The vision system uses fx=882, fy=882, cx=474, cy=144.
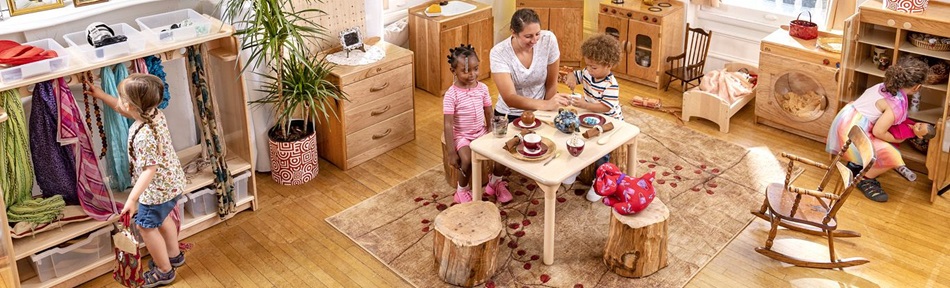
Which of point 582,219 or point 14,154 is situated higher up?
point 14,154

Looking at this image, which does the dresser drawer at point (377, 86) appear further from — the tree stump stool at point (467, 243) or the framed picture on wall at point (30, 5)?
the framed picture on wall at point (30, 5)

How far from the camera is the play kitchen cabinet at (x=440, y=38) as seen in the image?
677 cm

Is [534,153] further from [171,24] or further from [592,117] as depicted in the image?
[171,24]

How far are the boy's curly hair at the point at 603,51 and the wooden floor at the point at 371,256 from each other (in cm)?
120

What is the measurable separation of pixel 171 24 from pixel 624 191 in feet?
8.39

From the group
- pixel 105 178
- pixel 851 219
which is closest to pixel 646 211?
pixel 851 219

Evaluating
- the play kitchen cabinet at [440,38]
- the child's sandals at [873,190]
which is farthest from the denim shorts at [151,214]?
the child's sandals at [873,190]

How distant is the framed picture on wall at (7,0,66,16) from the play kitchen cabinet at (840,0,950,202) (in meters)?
4.52

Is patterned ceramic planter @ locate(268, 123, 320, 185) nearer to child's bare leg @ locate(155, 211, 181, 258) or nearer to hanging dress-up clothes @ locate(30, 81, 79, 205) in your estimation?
child's bare leg @ locate(155, 211, 181, 258)

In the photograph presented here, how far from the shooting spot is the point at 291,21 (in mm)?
5121

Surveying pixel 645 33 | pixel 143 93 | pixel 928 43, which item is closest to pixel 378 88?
pixel 143 93

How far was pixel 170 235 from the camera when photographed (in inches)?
178

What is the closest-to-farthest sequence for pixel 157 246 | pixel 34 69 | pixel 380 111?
pixel 34 69
pixel 157 246
pixel 380 111

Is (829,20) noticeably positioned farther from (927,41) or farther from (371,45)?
(371,45)
